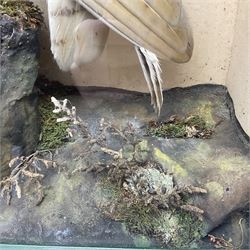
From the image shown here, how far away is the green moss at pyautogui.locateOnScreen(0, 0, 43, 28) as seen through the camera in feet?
2.73

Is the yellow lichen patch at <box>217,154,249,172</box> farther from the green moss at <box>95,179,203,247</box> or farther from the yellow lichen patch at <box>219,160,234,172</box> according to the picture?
the green moss at <box>95,179,203,247</box>

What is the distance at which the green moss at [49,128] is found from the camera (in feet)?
2.88

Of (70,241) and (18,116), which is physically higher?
(18,116)

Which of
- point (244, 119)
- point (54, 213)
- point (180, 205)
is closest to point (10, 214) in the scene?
point (54, 213)

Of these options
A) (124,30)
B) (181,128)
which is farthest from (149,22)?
(181,128)

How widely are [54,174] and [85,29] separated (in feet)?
0.80

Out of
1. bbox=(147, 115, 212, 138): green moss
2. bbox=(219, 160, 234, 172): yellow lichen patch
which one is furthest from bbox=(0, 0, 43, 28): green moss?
bbox=(219, 160, 234, 172): yellow lichen patch

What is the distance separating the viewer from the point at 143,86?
0.91m

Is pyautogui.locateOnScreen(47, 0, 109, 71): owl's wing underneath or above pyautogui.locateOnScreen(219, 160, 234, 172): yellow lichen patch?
above

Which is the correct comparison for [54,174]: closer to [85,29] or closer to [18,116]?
[18,116]

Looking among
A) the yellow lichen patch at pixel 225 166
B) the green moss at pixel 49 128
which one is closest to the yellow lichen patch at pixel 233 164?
the yellow lichen patch at pixel 225 166

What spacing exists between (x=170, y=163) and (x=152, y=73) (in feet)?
0.52

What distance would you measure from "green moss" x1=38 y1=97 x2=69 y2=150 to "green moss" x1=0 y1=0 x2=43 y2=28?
0.13 metres

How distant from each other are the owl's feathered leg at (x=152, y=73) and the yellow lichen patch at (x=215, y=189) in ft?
0.55
